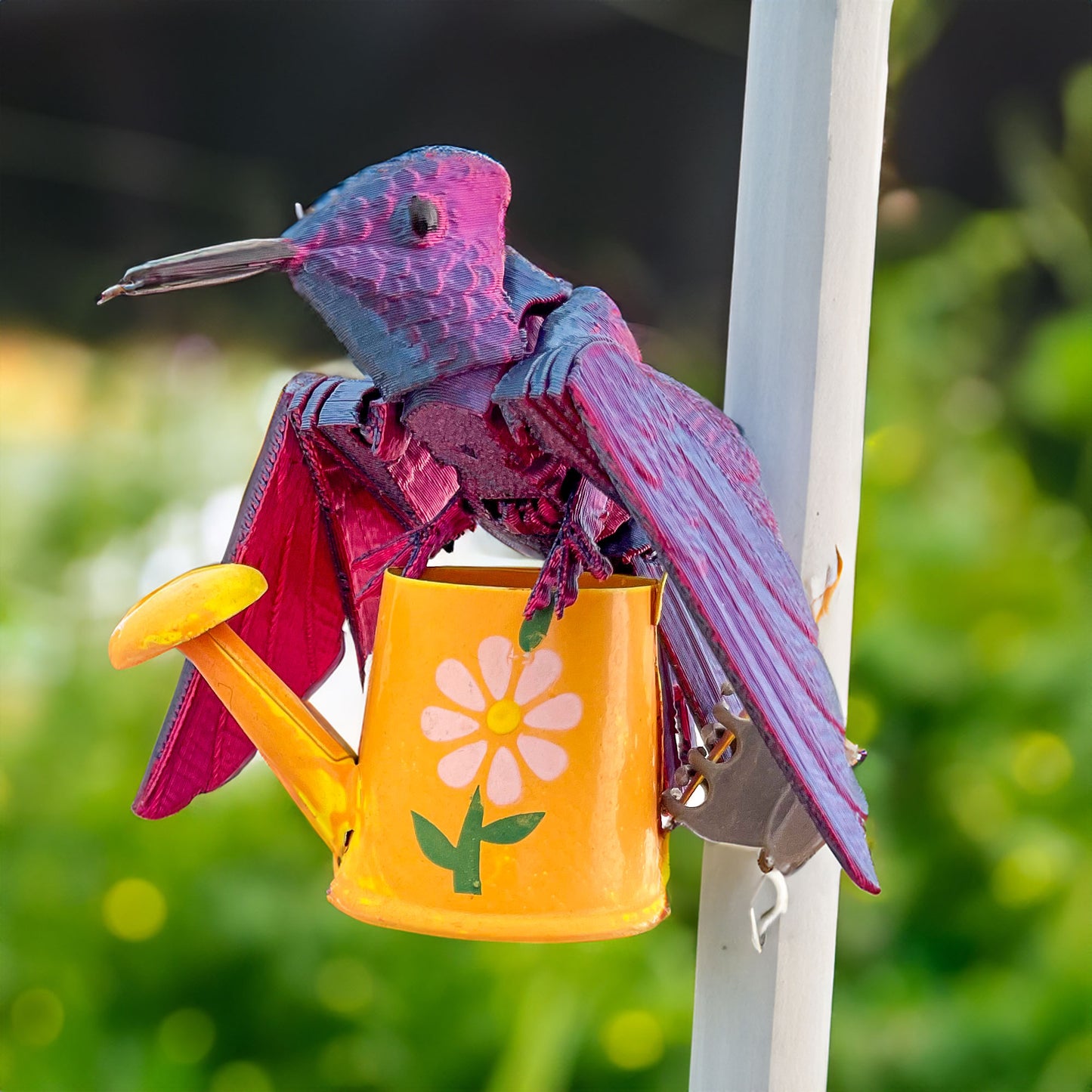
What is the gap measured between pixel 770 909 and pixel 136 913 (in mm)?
891

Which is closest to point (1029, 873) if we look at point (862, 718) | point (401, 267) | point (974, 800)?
point (974, 800)

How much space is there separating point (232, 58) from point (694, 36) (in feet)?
1.55

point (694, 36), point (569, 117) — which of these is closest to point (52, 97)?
point (569, 117)

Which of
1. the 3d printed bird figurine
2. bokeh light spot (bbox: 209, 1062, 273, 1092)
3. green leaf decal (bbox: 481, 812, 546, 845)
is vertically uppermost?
the 3d printed bird figurine

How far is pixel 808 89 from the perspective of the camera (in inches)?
19.3

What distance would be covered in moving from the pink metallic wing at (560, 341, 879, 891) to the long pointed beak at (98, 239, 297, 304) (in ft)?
0.36

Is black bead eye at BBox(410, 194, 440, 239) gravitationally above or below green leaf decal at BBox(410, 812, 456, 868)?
above

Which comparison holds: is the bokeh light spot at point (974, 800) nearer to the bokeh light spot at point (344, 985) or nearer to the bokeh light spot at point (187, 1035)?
the bokeh light spot at point (344, 985)

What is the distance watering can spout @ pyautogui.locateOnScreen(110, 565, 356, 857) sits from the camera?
0.43 meters

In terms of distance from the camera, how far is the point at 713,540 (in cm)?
36

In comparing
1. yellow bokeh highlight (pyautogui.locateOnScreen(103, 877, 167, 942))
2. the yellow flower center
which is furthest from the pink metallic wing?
yellow bokeh highlight (pyautogui.locateOnScreen(103, 877, 167, 942))

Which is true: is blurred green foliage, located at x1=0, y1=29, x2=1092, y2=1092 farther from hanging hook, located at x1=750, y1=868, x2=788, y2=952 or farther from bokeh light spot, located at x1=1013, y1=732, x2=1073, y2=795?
hanging hook, located at x1=750, y1=868, x2=788, y2=952

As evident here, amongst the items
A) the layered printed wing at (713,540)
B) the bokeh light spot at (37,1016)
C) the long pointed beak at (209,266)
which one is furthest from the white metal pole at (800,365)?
the bokeh light spot at (37,1016)

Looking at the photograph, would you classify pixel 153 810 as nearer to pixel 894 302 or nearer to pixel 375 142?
pixel 375 142
